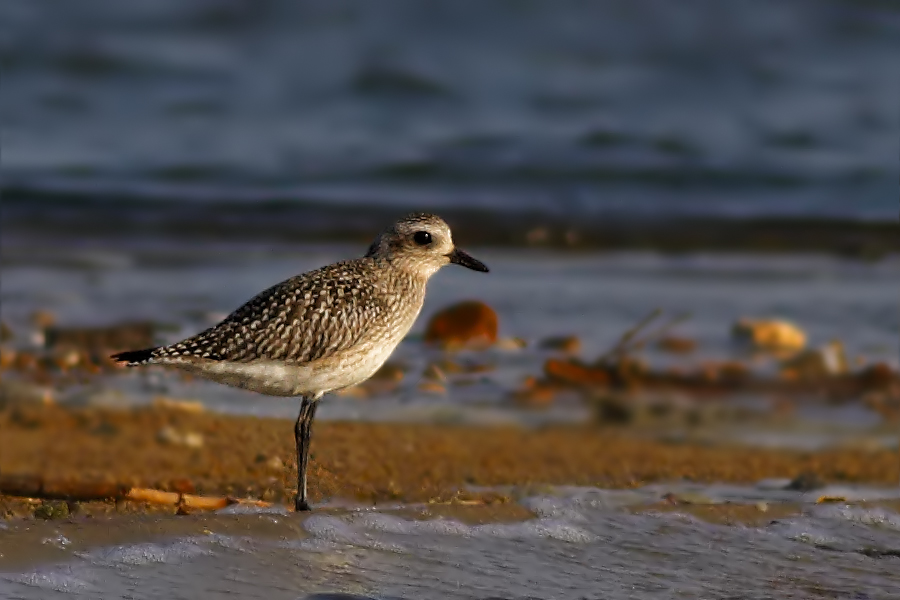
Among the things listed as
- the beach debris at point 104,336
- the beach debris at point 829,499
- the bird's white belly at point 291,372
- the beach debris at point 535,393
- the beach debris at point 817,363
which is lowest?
the beach debris at point 104,336

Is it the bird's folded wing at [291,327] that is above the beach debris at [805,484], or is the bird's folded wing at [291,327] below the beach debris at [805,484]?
above

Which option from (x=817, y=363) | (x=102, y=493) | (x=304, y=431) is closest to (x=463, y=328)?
(x=817, y=363)

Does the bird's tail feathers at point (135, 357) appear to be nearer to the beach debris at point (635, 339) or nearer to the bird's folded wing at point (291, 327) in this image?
the bird's folded wing at point (291, 327)

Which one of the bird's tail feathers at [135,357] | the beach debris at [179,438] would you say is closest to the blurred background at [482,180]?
the beach debris at [179,438]

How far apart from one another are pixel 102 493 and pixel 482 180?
27.3ft

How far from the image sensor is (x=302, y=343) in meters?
5.68

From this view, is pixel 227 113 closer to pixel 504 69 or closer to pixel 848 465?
pixel 504 69

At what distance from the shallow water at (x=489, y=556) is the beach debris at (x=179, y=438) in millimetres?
1523

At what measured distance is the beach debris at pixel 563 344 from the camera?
8258mm

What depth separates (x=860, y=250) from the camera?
11250mm

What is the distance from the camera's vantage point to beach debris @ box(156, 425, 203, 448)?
6.22m

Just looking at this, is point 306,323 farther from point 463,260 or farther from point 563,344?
point 563,344

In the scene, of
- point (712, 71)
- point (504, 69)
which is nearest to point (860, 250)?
point (712, 71)

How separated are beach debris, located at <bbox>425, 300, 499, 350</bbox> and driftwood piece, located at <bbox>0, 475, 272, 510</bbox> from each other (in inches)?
121
